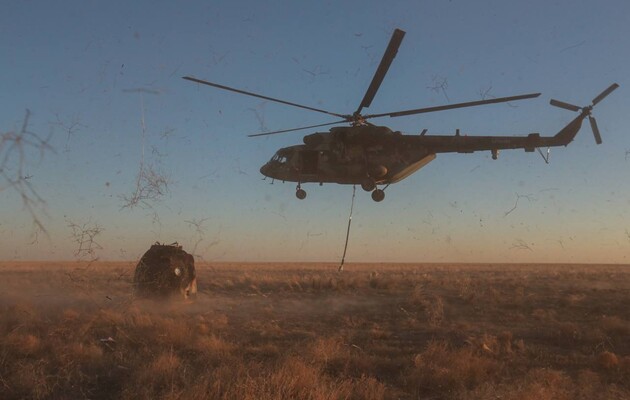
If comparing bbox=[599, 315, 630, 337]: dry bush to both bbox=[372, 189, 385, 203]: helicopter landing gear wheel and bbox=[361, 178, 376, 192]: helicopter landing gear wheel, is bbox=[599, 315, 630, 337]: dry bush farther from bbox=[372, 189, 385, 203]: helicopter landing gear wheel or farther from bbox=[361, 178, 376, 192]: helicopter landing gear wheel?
bbox=[361, 178, 376, 192]: helicopter landing gear wheel

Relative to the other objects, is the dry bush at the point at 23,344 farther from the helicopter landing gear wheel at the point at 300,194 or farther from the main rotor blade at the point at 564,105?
the main rotor blade at the point at 564,105

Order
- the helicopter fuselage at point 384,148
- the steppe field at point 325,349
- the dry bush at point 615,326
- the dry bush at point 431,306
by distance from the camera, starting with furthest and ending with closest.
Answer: the dry bush at point 431,306
the helicopter fuselage at point 384,148
the dry bush at point 615,326
the steppe field at point 325,349

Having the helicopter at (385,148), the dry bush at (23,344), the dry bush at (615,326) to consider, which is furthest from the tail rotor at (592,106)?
the dry bush at (23,344)

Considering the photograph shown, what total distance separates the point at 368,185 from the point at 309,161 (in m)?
2.31

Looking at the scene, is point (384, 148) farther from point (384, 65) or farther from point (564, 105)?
point (564, 105)

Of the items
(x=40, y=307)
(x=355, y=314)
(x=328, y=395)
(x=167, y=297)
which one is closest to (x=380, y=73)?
(x=328, y=395)

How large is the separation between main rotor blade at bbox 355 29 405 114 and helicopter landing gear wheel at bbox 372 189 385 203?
132 inches

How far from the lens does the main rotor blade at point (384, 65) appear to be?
12133 millimetres

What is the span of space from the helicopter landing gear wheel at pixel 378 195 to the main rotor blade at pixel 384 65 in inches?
132

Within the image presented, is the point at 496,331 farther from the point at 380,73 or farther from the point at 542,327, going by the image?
the point at 380,73

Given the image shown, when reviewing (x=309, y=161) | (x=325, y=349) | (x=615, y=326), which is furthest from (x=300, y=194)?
(x=615, y=326)

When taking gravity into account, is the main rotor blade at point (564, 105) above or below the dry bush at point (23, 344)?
above

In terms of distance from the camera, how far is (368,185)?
1702 cm

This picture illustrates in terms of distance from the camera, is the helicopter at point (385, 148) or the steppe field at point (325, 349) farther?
the helicopter at point (385, 148)
